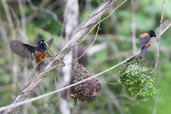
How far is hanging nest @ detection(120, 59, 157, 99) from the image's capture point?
230cm

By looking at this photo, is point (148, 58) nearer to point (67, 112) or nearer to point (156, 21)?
point (156, 21)

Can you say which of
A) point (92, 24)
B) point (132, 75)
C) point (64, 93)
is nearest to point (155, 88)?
point (132, 75)

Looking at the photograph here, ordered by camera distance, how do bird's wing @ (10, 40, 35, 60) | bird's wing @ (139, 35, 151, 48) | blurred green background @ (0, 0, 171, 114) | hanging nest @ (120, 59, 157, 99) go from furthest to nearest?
blurred green background @ (0, 0, 171, 114), bird's wing @ (10, 40, 35, 60), bird's wing @ (139, 35, 151, 48), hanging nest @ (120, 59, 157, 99)

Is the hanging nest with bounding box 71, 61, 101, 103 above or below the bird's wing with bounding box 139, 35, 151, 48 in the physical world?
below

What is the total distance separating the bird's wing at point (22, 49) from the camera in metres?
2.88

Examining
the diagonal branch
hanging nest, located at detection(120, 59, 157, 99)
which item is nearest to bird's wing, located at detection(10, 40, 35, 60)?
the diagonal branch

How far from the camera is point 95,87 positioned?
2715 mm

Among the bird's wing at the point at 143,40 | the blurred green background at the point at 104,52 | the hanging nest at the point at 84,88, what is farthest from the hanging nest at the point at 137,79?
the blurred green background at the point at 104,52

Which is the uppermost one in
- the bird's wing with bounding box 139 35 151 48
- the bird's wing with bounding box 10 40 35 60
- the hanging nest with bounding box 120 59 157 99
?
the bird's wing with bounding box 10 40 35 60

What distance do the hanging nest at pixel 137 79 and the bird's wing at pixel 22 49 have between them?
113cm

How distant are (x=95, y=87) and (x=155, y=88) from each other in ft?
1.86

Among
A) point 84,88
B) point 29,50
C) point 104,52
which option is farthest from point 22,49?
point 104,52

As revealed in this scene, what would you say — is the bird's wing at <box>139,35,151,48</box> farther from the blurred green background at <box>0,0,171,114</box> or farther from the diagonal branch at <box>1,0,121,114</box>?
the blurred green background at <box>0,0,171,114</box>

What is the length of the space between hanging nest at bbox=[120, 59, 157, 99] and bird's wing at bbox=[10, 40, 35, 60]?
1.13m
